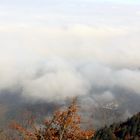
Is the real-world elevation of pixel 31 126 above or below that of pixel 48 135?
above

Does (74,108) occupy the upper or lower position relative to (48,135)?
upper

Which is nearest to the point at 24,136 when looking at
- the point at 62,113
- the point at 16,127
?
the point at 16,127

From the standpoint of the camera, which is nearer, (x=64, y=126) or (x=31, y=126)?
(x=31, y=126)

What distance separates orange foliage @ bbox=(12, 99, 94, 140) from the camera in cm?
3131

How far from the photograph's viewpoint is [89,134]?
105ft

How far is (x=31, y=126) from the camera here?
95.1 feet

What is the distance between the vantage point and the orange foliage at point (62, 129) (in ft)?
103

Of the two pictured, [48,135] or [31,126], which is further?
[48,135]

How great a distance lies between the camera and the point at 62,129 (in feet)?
104

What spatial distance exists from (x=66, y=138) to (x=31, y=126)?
168 inches

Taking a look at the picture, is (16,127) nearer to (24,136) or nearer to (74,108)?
(24,136)

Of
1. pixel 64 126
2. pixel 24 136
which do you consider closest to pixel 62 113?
pixel 64 126

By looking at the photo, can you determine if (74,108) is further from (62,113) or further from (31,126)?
(31,126)

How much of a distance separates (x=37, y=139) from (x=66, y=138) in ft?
6.91
